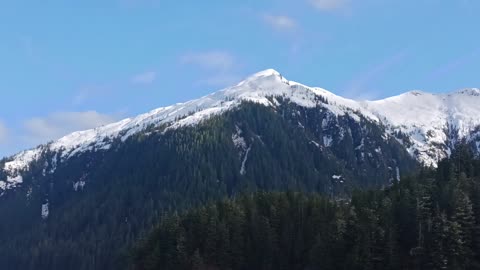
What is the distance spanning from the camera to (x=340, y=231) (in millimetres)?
139625

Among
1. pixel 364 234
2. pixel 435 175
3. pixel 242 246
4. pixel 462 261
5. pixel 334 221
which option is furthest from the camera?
pixel 435 175

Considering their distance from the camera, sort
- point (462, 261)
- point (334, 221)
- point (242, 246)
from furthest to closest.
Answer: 1. point (242, 246)
2. point (334, 221)
3. point (462, 261)

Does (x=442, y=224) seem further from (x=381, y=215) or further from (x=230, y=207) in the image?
(x=230, y=207)

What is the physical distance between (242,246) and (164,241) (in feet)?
67.9

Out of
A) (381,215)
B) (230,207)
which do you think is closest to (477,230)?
(381,215)

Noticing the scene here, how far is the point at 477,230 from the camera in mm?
132500

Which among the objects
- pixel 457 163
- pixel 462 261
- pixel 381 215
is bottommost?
pixel 462 261

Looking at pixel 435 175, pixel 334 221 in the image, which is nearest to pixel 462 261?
pixel 334 221

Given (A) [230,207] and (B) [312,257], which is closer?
(B) [312,257]

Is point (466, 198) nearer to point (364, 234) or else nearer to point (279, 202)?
point (364, 234)

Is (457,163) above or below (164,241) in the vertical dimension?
above

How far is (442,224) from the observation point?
129750mm

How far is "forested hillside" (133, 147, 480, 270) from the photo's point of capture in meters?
132

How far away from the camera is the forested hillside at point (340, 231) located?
5217 inches
